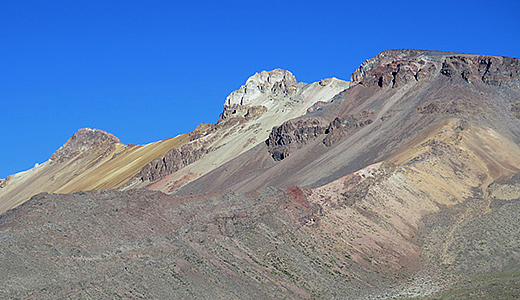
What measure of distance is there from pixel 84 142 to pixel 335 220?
484 ft

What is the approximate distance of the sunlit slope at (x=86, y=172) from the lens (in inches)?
5758

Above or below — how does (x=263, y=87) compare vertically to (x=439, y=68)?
above

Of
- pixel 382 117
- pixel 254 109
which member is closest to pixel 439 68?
pixel 382 117

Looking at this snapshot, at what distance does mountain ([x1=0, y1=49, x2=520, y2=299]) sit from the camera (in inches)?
1651

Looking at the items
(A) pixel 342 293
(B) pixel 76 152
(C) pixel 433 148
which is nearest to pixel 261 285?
(A) pixel 342 293

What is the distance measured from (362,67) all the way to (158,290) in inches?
4038

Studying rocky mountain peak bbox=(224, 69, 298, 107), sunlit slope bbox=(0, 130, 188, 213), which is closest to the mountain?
sunlit slope bbox=(0, 130, 188, 213)

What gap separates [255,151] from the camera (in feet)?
387

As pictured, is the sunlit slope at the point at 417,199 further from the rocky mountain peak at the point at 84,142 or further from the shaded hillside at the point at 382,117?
the rocky mountain peak at the point at 84,142

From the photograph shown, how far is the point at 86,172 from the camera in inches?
6545

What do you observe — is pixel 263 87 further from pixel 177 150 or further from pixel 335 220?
pixel 335 220

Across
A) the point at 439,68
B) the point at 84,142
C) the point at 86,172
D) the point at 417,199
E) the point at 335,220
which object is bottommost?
the point at 335,220

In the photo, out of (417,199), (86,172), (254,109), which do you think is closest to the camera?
(417,199)

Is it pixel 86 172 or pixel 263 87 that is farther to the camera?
pixel 86 172
